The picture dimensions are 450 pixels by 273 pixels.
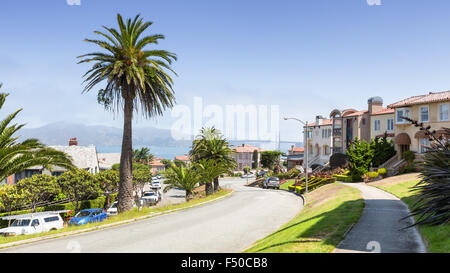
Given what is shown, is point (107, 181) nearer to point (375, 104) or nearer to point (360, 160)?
point (360, 160)

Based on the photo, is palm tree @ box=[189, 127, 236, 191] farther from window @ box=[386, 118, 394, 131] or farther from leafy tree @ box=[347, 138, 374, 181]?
window @ box=[386, 118, 394, 131]

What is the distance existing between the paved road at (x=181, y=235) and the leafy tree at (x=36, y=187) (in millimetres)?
13872

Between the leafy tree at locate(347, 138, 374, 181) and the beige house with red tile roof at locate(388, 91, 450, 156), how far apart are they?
396cm

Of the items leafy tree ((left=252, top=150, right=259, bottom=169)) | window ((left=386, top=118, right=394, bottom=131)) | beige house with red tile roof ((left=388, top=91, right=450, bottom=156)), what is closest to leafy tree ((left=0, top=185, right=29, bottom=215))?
beige house with red tile roof ((left=388, top=91, right=450, bottom=156))

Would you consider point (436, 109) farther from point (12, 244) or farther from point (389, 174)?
point (12, 244)

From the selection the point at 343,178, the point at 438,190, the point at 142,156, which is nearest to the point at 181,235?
the point at 438,190

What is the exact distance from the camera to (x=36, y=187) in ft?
94.8

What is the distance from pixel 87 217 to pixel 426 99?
37691 mm

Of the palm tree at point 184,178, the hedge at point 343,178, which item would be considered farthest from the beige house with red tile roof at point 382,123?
the palm tree at point 184,178

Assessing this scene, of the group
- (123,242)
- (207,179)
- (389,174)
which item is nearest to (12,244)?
(123,242)

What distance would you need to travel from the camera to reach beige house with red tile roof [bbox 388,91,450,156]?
35344 mm

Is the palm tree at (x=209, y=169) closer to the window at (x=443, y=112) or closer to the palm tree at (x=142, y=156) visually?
the window at (x=443, y=112)
